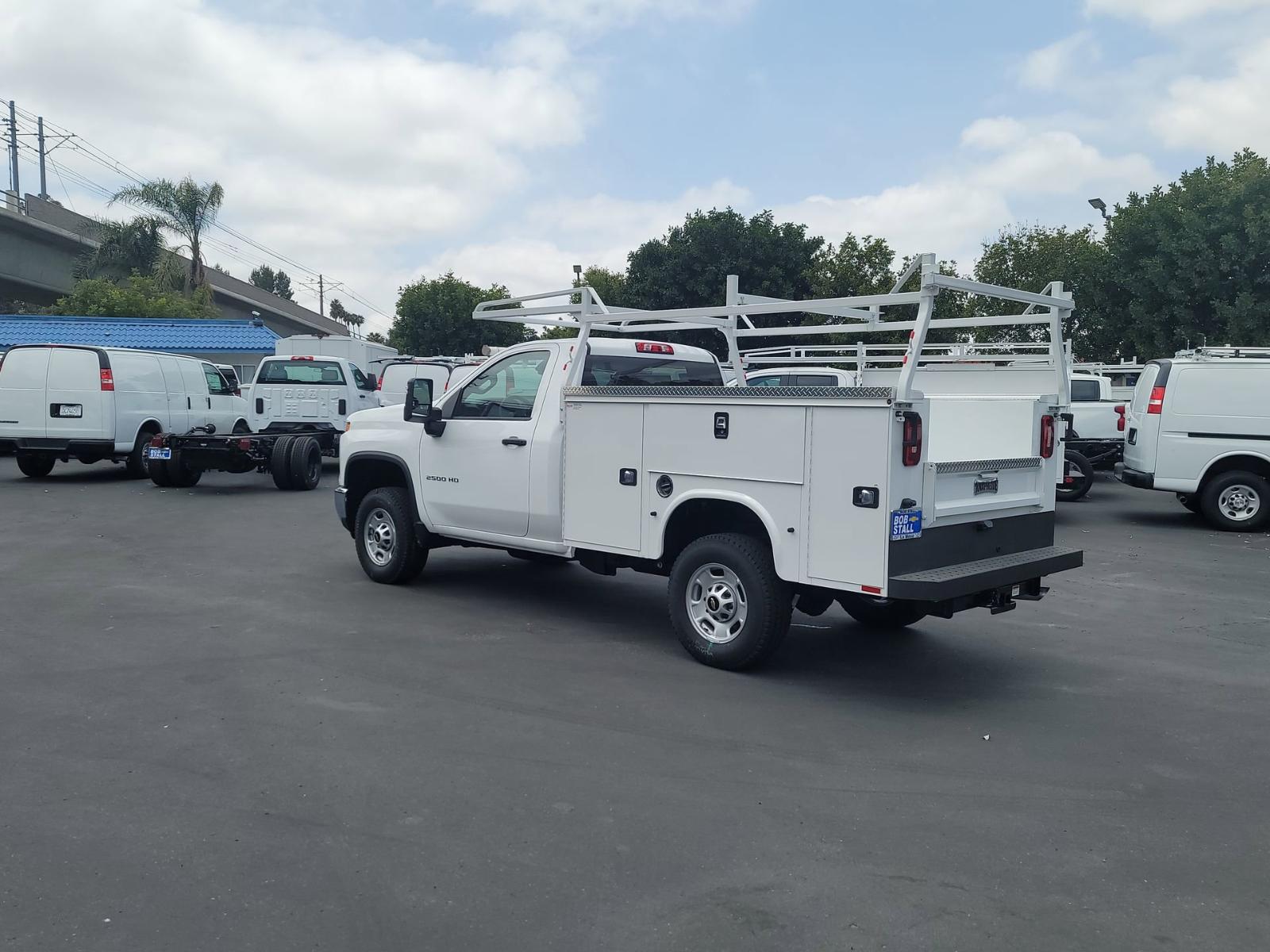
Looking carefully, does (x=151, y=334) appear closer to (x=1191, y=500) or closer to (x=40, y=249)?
(x=40, y=249)

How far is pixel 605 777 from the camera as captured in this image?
475cm

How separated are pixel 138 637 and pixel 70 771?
2.55 meters

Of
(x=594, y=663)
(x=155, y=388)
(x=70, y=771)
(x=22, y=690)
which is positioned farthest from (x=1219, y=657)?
(x=155, y=388)

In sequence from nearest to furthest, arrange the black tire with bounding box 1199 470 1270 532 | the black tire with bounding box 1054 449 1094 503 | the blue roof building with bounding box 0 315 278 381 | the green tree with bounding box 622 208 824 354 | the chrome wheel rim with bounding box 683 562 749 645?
the chrome wheel rim with bounding box 683 562 749 645 → the black tire with bounding box 1199 470 1270 532 → the black tire with bounding box 1054 449 1094 503 → the green tree with bounding box 622 208 824 354 → the blue roof building with bounding box 0 315 278 381

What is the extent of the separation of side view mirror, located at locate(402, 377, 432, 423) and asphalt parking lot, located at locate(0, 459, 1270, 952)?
59.3 inches

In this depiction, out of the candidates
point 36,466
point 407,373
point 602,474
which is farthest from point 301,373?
point 602,474

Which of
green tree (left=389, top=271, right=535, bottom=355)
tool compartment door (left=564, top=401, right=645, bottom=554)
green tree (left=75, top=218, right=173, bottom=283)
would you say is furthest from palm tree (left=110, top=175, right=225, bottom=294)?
tool compartment door (left=564, top=401, right=645, bottom=554)

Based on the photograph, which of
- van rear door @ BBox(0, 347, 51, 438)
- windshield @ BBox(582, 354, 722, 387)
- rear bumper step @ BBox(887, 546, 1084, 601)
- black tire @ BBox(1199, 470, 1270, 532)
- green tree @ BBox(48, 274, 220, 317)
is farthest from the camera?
green tree @ BBox(48, 274, 220, 317)

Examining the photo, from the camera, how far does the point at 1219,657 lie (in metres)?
7.07

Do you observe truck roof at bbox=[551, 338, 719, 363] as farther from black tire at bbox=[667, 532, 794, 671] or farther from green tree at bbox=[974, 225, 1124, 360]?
green tree at bbox=[974, 225, 1124, 360]

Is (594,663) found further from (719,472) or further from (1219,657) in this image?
(1219,657)

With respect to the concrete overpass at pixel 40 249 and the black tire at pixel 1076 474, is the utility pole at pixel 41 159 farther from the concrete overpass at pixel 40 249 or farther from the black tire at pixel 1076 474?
the black tire at pixel 1076 474

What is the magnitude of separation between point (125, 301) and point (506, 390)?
3678 cm

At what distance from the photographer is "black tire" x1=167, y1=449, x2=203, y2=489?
51.4 ft
